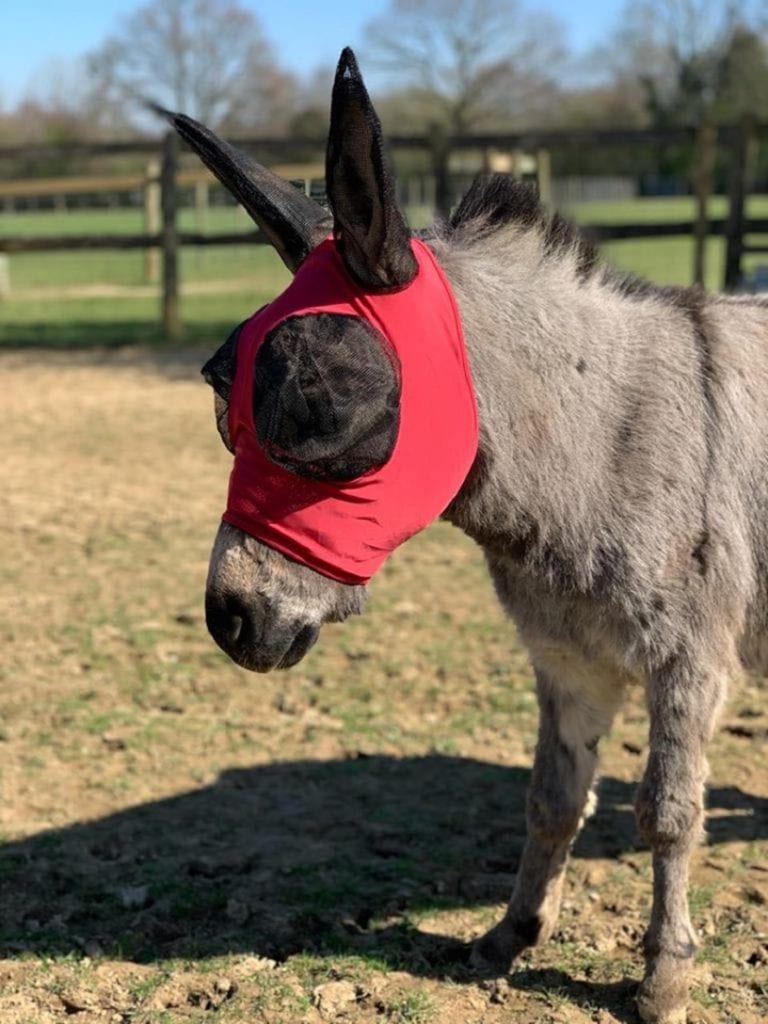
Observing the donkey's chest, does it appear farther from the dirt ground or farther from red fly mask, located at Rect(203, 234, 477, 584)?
the dirt ground

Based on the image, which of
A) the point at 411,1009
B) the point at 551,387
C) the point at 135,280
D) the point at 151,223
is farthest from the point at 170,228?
the point at 411,1009

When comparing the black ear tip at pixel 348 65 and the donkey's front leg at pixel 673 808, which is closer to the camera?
the black ear tip at pixel 348 65

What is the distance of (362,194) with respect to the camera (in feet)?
7.20

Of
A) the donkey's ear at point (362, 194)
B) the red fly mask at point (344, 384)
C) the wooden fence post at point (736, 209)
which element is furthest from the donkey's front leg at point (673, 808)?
the wooden fence post at point (736, 209)

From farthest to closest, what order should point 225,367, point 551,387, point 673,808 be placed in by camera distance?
1. point 673,808
2. point 551,387
3. point 225,367

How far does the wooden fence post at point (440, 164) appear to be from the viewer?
51.6 ft

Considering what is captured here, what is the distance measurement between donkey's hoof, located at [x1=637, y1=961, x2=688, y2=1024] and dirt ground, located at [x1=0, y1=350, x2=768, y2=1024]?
7 centimetres

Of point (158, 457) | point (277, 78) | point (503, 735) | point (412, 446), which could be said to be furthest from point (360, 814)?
point (277, 78)

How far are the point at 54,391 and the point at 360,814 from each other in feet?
29.8

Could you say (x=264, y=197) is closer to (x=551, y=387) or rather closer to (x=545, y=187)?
(x=551, y=387)

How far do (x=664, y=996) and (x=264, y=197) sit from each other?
2.18 meters

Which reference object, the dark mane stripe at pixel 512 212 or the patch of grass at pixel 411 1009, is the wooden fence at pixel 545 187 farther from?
the patch of grass at pixel 411 1009

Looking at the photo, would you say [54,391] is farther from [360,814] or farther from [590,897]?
[590,897]

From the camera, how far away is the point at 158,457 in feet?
30.8
